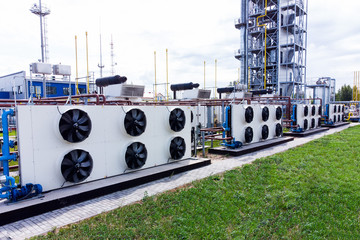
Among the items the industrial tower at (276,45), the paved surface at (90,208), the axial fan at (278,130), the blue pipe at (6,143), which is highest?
the industrial tower at (276,45)

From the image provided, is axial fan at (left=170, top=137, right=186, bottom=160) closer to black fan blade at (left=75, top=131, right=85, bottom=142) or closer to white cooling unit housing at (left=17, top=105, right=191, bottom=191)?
white cooling unit housing at (left=17, top=105, right=191, bottom=191)

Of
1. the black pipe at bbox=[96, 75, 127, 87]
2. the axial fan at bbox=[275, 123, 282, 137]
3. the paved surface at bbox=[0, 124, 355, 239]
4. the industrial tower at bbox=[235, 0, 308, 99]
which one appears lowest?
the paved surface at bbox=[0, 124, 355, 239]

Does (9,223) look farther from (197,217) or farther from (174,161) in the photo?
(174,161)

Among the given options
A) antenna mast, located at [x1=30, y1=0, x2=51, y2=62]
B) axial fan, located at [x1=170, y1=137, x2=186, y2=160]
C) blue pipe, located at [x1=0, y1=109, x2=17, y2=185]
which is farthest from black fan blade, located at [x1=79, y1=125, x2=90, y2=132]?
antenna mast, located at [x1=30, y1=0, x2=51, y2=62]

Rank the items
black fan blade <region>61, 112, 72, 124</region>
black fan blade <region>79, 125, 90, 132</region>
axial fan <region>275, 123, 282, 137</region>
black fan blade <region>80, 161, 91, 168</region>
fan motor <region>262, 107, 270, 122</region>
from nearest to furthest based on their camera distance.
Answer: black fan blade <region>61, 112, 72, 124</region>
black fan blade <region>79, 125, 90, 132</region>
black fan blade <region>80, 161, 91, 168</region>
fan motor <region>262, 107, 270, 122</region>
axial fan <region>275, 123, 282, 137</region>

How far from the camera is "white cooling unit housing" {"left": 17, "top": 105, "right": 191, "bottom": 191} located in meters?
5.07

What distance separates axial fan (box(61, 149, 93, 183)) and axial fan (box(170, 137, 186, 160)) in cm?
276

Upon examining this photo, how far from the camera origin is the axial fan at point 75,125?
17.7 feet

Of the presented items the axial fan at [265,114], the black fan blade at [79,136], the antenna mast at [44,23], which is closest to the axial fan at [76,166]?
the black fan blade at [79,136]

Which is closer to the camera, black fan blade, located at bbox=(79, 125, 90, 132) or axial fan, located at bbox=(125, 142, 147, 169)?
black fan blade, located at bbox=(79, 125, 90, 132)

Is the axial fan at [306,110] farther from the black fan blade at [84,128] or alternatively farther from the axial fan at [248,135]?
the black fan blade at [84,128]

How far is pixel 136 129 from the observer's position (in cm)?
680

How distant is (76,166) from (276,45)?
3116 centimetres

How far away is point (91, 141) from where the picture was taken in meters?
5.99
